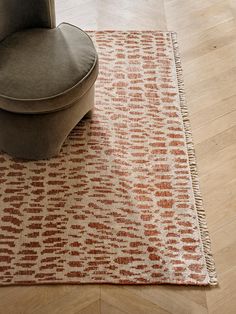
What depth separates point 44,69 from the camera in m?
1.61

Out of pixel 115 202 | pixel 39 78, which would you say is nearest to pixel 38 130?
pixel 39 78

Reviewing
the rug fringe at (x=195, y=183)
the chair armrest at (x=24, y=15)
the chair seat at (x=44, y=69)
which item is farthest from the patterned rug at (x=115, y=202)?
the chair armrest at (x=24, y=15)

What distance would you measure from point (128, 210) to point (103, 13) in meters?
1.34

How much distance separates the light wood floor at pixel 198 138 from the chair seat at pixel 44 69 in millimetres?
601

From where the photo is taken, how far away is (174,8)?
2.58m

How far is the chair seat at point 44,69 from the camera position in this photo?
1.56 metres

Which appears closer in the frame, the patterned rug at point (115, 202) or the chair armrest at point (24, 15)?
the patterned rug at point (115, 202)

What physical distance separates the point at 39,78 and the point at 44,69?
0.15 feet

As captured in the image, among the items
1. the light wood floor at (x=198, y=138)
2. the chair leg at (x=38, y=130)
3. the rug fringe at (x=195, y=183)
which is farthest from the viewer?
the chair leg at (x=38, y=130)

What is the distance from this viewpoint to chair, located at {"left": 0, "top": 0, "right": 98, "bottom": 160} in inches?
61.8

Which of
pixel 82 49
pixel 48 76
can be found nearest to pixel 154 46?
pixel 82 49

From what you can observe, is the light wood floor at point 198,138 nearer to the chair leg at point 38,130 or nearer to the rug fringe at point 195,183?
the rug fringe at point 195,183

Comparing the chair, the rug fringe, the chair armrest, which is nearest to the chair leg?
the chair

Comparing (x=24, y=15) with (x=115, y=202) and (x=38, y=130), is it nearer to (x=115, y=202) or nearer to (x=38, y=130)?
(x=38, y=130)
